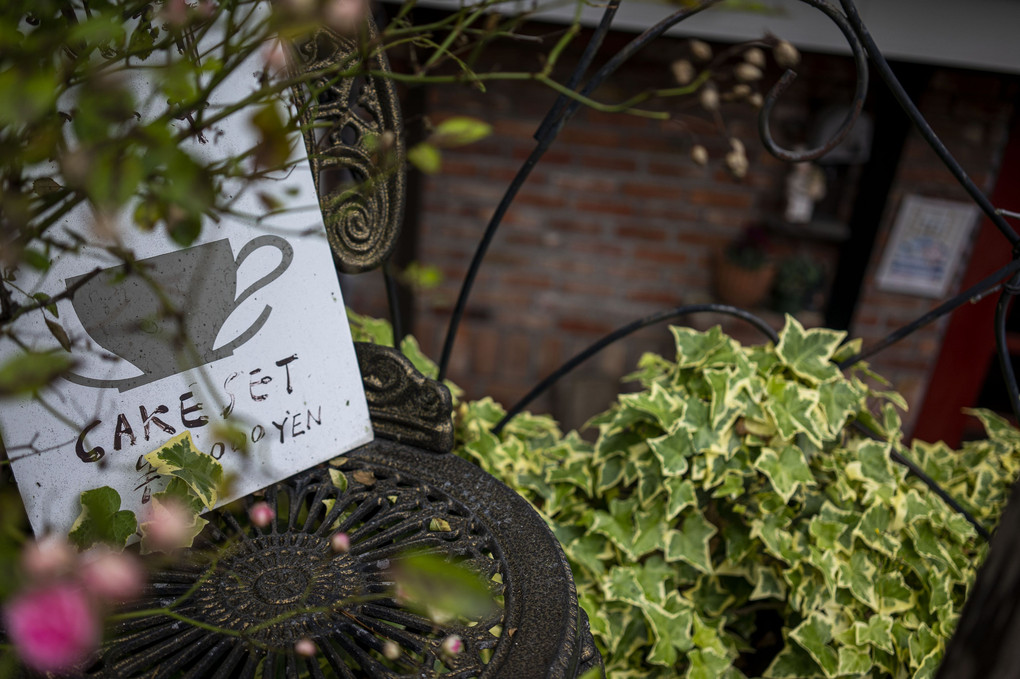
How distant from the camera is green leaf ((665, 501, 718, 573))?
1.00m

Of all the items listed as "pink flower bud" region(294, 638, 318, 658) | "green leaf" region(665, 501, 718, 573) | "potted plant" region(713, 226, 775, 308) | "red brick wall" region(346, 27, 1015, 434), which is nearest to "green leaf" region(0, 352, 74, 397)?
"pink flower bud" region(294, 638, 318, 658)

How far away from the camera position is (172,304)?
2.06ft

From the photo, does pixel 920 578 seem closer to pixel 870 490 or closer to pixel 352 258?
pixel 870 490

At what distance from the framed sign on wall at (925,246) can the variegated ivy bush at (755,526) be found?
172 cm

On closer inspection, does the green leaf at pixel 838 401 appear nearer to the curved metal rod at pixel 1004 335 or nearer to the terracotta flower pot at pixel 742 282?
the curved metal rod at pixel 1004 335

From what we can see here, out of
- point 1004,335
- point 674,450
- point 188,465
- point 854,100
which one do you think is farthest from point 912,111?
point 188,465

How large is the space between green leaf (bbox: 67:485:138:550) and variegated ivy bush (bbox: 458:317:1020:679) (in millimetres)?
544

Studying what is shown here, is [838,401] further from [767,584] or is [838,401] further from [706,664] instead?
[706,664]

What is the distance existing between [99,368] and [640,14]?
1.77 metres

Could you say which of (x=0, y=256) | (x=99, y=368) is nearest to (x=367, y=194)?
(x=99, y=368)

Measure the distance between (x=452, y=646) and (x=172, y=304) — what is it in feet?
1.30

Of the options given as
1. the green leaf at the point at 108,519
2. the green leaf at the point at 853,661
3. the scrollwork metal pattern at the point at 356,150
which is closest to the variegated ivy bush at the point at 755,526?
the green leaf at the point at 853,661

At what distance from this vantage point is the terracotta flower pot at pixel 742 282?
2625 millimetres

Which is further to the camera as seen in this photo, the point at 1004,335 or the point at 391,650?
the point at 1004,335
